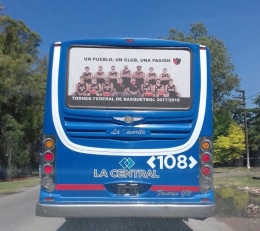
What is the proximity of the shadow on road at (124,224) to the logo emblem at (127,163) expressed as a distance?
9.15ft

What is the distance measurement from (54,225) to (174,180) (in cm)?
415

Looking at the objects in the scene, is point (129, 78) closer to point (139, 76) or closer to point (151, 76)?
point (139, 76)

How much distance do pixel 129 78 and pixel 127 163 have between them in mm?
1400

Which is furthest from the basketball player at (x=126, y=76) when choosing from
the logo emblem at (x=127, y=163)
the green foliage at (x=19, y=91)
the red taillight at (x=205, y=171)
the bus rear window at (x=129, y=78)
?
the green foliage at (x=19, y=91)

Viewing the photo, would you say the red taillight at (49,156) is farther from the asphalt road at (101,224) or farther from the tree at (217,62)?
the tree at (217,62)

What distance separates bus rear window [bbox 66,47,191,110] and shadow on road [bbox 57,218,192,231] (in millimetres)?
3407

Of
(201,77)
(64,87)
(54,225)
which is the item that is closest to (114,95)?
(64,87)

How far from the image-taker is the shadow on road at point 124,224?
9797 mm

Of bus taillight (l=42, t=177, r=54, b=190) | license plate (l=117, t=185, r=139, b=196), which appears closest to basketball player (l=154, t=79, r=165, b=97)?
license plate (l=117, t=185, r=139, b=196)

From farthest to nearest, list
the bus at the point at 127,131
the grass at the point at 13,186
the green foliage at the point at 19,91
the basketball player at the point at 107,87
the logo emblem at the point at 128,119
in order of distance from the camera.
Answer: the green foliage at the point at 19,91 < the grass at the point at 13,186 < the basketball player at the point at 107,87 < the logo emblem at the point at 128,119 < the bus at the point at 127,131

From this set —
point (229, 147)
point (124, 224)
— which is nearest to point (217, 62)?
point (229, 147)

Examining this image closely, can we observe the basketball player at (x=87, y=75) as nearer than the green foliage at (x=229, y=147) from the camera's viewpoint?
Yes

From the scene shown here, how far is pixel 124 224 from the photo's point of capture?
10305 mm

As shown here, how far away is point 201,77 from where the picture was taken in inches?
297
